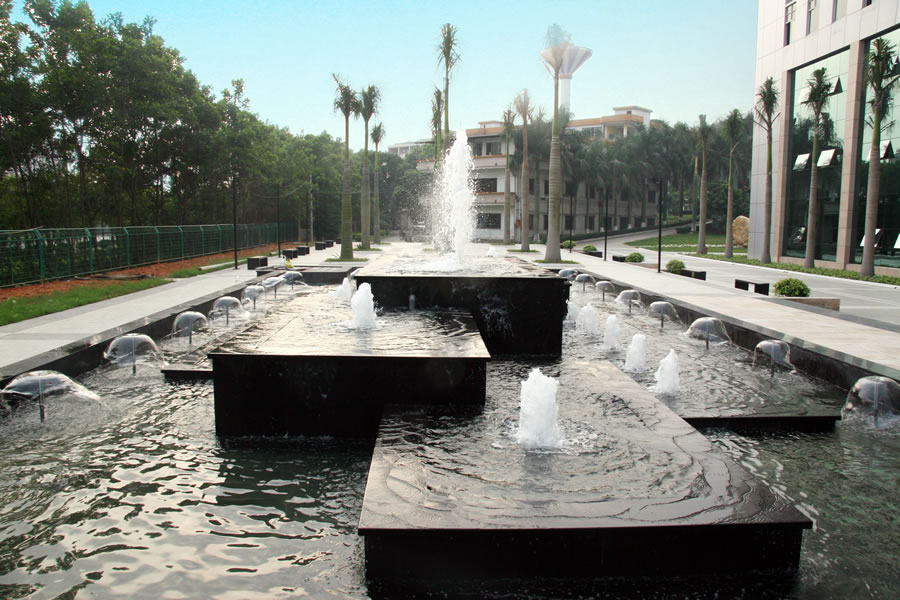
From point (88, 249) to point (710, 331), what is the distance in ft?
60.9

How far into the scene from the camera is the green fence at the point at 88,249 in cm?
1761

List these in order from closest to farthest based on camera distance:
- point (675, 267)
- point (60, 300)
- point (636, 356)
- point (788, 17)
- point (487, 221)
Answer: point (636, 356) < point (60, 300) < point (675, 267) < point (788, 17) < point (487, 221)

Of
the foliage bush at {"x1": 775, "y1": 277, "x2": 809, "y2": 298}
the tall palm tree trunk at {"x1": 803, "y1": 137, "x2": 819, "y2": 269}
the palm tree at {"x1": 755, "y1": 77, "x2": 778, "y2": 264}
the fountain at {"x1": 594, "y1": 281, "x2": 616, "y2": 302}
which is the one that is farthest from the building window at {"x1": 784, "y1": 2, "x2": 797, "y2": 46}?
the fountain at {"x1": 594, "y1": 281, "x2": 616, "y2": 302}

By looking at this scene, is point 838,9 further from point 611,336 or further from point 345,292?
point 345,292

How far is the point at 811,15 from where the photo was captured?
2930 centimetres

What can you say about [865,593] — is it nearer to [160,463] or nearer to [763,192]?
[160,463]

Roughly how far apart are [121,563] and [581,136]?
58108 mm

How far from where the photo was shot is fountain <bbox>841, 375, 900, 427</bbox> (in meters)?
6.71

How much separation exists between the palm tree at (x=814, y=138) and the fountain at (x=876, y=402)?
23.5 metres

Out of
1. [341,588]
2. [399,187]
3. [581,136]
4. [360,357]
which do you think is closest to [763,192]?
[581,136]

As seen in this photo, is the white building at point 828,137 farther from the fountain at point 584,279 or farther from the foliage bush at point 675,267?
the fountain at point 584,279

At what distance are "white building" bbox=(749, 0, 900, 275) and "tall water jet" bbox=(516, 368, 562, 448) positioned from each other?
78.2 feet

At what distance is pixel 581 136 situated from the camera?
58.1m

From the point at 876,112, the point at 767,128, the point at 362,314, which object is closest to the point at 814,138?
the point at 767,128
